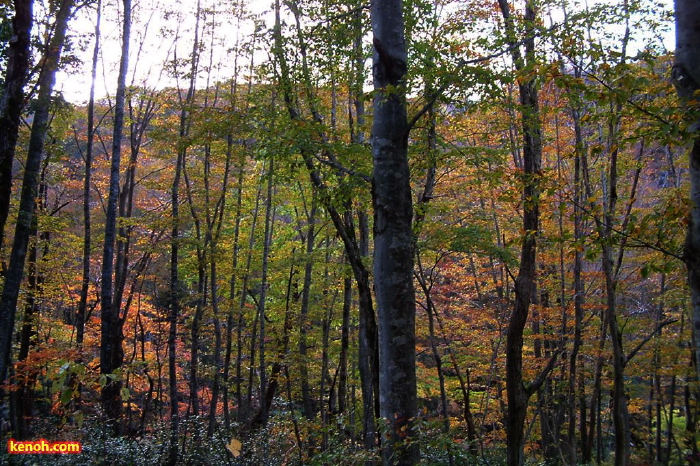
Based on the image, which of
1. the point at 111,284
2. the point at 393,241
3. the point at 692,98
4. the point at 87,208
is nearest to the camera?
the point at 692,98

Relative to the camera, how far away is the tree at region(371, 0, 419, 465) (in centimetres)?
374

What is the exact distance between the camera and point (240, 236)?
16.4m

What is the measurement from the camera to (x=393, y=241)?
3.78 meters

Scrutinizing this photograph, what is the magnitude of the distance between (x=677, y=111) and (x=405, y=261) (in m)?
2.00

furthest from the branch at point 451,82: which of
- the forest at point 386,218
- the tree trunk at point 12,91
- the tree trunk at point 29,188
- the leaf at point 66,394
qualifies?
the tree trunk at point 29,188

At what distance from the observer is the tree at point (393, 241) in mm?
3736

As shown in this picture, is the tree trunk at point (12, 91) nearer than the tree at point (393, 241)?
No

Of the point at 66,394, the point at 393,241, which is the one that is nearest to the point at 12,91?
the point at 66,394

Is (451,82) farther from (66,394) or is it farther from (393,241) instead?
(66,394)

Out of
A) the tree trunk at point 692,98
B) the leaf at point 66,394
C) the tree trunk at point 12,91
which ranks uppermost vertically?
the tree trunk at point 12,91

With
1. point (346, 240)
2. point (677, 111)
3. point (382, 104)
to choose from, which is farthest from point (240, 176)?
point (677, 111)

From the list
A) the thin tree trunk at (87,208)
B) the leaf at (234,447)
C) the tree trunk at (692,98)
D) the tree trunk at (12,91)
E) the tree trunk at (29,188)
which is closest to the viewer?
the tree trunk at (692,98)

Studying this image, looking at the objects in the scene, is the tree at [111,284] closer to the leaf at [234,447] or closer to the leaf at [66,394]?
the leaf at [234,447]

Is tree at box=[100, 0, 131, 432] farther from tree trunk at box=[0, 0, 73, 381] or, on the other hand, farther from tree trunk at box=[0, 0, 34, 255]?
tree trunk at box=[0, 0, 34, 255]
